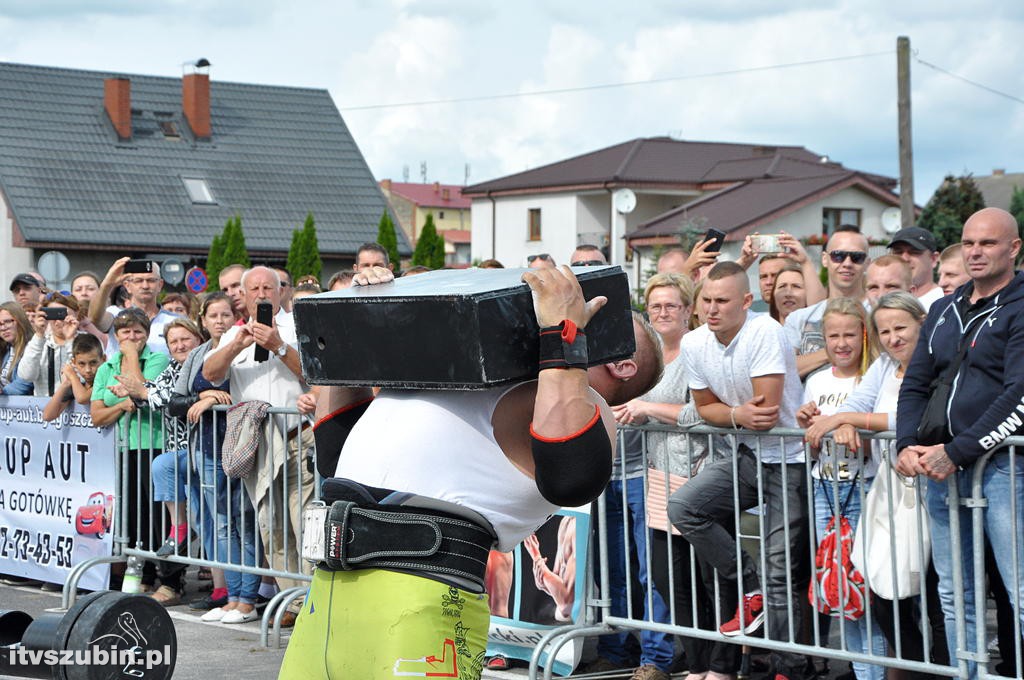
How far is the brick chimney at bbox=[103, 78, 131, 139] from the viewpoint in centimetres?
4581

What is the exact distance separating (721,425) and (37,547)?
17.8 feet

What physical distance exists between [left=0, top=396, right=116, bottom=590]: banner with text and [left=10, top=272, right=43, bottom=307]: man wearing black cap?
208cm

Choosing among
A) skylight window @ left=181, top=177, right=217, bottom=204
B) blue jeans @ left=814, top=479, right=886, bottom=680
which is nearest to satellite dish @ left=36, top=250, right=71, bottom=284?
skylight window @ left=181, top=177, right=217, bottom=204

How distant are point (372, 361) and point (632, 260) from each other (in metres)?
51.8

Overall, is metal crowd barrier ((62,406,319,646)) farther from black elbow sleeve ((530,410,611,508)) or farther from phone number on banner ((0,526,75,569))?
black elbow sleeve ((530,410,611,508))

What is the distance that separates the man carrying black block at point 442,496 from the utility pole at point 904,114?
19959 millimetres

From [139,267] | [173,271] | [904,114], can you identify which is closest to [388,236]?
[173,271]

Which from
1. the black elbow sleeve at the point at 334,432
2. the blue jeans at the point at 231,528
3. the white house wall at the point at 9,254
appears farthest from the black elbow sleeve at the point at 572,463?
the white house wall at the point at 9,254

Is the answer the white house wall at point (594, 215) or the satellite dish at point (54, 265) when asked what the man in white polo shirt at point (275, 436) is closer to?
the satellite dish at point (54, 265)

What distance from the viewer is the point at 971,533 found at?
5.46 metres

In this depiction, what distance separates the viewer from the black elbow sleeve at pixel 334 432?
12.0 feet

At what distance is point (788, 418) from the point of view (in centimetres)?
643

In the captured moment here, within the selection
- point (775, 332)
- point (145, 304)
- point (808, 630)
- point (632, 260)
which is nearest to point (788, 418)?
point (775, 332)

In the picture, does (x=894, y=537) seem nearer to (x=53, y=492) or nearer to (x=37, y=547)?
(x=53, y=492)
